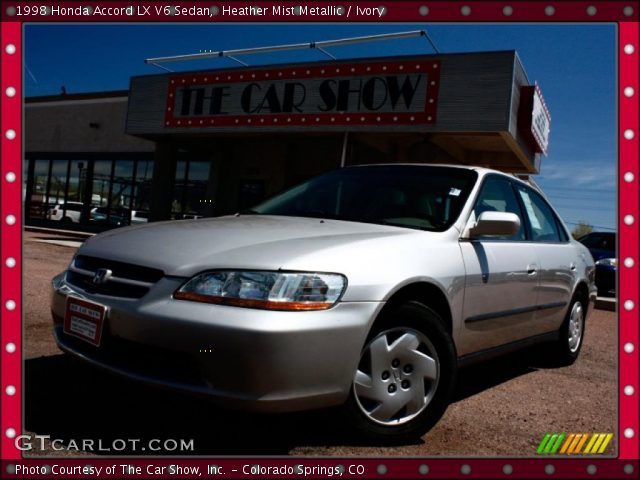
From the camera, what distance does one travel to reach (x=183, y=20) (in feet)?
6.67

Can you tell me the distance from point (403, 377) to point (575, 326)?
266 cm

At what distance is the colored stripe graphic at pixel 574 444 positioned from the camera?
93.9 inches

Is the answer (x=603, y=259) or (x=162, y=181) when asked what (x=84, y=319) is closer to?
(x=603, y=259)

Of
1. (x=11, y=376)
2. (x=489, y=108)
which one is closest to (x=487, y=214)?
(x=11, y=376)

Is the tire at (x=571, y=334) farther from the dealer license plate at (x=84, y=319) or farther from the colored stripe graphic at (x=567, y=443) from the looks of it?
the dealer license plate at (x=84, y=319)

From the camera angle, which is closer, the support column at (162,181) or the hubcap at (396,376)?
the hubcap at (396,376)

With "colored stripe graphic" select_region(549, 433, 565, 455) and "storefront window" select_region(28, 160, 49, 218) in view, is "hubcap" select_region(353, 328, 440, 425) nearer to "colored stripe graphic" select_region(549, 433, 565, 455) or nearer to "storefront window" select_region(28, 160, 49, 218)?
"colored stripe graphic" select_region(549, 433, 565, 455)

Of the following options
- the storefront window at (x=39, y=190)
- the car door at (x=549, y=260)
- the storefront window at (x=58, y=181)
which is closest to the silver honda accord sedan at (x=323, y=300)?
the car door at (x=549, y=260)

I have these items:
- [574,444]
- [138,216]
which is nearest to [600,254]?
[574,444]

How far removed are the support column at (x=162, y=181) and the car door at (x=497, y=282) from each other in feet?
48.8

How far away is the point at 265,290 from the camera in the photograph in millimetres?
2166

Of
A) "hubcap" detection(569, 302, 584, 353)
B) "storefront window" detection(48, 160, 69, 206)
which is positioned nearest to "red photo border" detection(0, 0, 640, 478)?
"hubcap" detection(569, 302, 584, 353)

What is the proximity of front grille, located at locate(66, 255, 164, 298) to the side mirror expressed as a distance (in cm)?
170

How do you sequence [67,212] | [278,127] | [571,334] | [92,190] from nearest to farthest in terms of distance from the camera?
[571,334] < [278,127] < [92,190] < [67,212]
